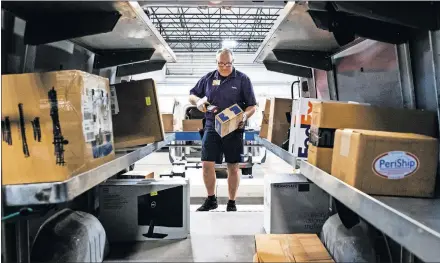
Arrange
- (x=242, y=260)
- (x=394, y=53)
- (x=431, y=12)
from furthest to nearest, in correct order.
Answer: (x=242, y=260), (x=394, y=53), (x=431, y=12)

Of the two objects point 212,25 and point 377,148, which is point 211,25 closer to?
point 212,25

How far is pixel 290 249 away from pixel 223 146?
60.0 inches

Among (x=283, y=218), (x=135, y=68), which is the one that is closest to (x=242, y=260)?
(x=283, y=218)

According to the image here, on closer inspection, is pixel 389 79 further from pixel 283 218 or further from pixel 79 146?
pixel 79 146

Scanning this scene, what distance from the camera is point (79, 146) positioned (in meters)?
1.46

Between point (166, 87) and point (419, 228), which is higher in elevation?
point (166, 87)

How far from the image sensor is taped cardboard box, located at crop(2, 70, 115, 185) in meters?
1.40

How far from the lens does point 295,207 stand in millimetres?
2697

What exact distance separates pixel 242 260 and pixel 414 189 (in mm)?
1206

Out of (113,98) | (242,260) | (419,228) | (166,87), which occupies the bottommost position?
(242,260)

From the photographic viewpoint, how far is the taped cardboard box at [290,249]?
1.81m

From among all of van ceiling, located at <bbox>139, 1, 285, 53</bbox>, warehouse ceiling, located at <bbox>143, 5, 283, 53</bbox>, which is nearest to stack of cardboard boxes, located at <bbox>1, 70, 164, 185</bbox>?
van ceiling, located at <bbox>139, 1, 285, 53</bbox>

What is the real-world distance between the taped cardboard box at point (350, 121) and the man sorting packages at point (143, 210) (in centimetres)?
126

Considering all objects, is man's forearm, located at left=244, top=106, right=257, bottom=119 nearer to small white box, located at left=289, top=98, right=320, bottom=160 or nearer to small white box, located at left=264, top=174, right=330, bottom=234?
small white box, located at left=264, top=174, right=330, bottom=234
